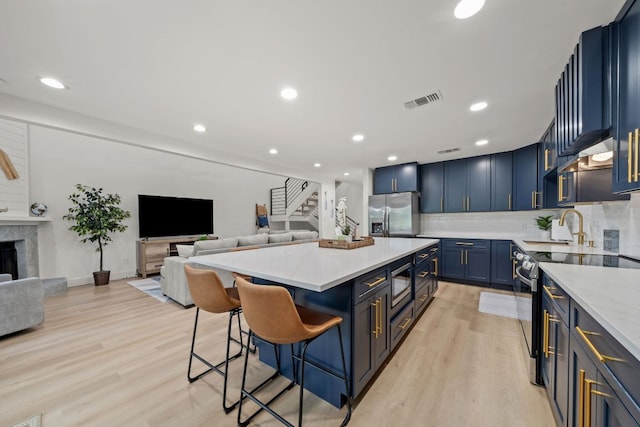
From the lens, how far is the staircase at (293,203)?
27.1 ft

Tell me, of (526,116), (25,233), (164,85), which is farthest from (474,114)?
(25,233)

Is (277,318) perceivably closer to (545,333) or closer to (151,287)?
(545,333)

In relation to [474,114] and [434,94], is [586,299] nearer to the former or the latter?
[434,94]

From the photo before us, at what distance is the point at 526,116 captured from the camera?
2836 mm

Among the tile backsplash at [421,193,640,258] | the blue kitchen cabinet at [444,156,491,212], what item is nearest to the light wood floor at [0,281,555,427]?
the tile backsplash at [421,193,640,258]

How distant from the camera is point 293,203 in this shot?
8297 mm

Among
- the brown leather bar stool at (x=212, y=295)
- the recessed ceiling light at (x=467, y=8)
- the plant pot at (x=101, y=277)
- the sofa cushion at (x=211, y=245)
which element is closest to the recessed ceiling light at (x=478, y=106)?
the recessed ceiling light at (x=467, y=8)

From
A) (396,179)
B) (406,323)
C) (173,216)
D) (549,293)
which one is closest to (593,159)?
(549,293)

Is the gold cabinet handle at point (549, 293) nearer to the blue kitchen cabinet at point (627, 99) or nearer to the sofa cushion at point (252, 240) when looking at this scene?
the blue kitchen cabinet at point (627, 99)

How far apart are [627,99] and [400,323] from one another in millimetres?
2066

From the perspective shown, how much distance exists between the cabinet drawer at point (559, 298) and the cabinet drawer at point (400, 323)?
41.8 inches

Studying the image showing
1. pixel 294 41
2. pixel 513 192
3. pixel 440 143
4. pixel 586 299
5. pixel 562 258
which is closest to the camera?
pixel 586 299

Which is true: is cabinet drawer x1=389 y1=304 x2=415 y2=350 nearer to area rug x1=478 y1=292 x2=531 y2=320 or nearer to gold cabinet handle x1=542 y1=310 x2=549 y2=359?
gold cabinet handle x1=542 y1=310 x2=549 y2=359

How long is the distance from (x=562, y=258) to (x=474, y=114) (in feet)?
5.83
